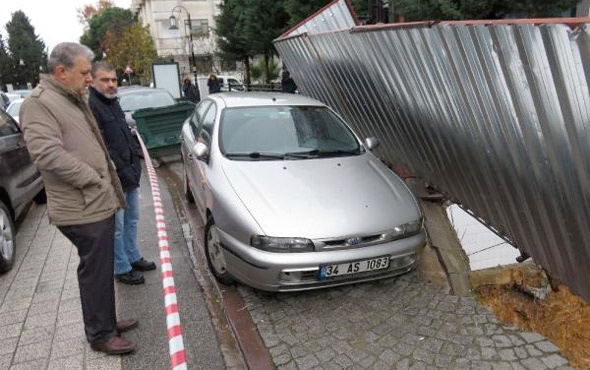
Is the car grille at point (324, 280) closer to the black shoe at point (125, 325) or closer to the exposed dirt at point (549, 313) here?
the exposed dirt at point (549, 313)

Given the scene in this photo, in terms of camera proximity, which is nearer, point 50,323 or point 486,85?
point 486,85

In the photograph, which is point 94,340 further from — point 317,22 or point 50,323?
point 317,22

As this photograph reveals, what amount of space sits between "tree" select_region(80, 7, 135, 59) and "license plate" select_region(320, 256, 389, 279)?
4793 centimetres

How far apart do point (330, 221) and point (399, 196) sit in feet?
2.71

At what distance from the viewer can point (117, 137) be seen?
360cm

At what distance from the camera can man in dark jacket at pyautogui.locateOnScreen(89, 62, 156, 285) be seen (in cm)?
348

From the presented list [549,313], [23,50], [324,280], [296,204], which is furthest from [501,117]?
[23,50]

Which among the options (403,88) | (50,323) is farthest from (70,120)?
(403,88)

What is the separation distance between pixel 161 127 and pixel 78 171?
6.44 m

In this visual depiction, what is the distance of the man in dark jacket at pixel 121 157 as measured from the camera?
3479 mm

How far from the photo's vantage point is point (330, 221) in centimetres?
344

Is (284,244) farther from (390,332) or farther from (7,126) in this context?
(7,126)

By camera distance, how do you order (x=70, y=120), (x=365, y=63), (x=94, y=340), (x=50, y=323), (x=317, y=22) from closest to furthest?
1. (x=70, y=120)
2. (x=94, y=340)
3. (x=50, y=323)
4. (x=365, y=63)
5. (x=317, y=22)

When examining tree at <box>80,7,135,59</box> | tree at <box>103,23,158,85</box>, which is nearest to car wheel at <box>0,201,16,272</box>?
tree at <box>103,23,158,85</box>
